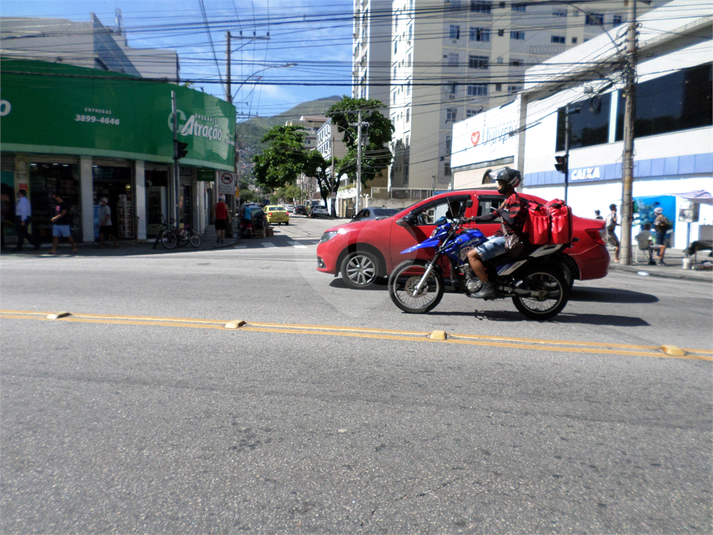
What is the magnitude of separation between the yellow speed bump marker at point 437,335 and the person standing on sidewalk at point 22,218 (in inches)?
628

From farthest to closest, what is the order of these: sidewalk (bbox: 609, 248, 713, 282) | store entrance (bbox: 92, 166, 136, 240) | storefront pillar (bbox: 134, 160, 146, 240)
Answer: storefront pillar (bbox: 134, 160, 146, 240) → store entrance (bbox: 92, 166, 136, 240) → sidewalk (bbox: 609, 248, 713, 282)

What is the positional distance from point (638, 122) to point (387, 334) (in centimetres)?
2317

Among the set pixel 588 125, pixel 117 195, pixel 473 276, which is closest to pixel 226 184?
pixel 117 195

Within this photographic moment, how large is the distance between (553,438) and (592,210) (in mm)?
26906

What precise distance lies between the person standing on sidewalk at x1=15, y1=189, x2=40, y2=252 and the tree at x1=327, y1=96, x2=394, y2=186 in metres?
47.7

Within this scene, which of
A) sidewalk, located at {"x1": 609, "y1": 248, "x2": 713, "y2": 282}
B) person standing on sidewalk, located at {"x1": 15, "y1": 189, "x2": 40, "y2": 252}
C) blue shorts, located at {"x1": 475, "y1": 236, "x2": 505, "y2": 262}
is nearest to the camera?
blue shorts, located at {"x1": 475, "y1": 236, "x2": 505, "y2": 262}

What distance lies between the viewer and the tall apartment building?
60.5 m

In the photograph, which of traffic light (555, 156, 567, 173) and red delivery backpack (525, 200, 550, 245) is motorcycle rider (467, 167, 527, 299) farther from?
traffic light (555, 156, 567, 173)

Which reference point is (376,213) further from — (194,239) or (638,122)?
(638,122)

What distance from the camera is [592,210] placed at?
2781 cm

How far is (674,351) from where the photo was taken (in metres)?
5.58

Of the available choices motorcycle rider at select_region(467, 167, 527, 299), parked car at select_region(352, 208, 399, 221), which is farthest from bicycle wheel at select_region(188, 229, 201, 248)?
motorcycle rider at select_region(467, 167, 527, 299)

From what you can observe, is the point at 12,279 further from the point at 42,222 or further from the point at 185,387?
the point at 42,222

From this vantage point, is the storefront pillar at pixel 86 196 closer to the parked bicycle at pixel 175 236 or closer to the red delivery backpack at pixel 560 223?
the parked bicycle at pixel 175 236
